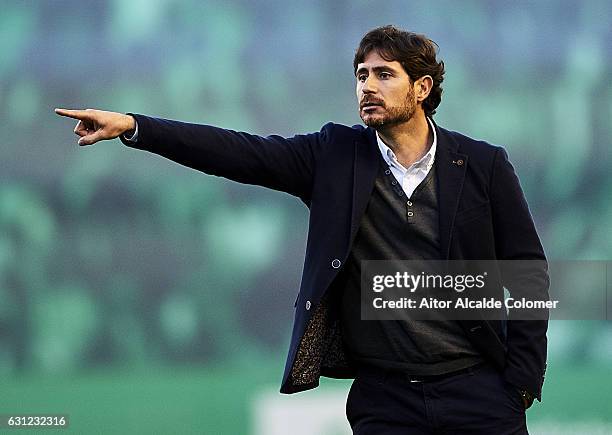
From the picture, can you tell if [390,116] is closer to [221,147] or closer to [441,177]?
[441,177]

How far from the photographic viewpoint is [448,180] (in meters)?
2.49

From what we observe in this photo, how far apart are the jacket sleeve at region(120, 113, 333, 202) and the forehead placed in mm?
176

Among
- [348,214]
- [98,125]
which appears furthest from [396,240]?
[98,125]

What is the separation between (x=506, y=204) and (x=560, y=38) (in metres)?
1.86

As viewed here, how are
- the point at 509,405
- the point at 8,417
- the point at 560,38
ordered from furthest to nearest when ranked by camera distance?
the point at 560,38, the point at 8,417, the point at 509,405

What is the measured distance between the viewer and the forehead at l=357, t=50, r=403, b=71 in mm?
2561

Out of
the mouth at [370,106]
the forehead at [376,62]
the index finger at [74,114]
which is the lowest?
Result: the index finger at [74,114]

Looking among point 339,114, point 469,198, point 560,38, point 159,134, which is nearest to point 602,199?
point 560,38

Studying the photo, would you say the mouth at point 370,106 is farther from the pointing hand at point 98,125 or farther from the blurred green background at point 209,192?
the blurred green background at point 209,192

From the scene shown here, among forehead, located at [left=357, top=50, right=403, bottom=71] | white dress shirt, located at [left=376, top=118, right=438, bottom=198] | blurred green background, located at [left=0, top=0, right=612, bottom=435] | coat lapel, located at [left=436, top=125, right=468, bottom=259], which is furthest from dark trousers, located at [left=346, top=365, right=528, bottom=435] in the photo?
blurred green background, located at [left=0, top=0, right=612, bottom=435]

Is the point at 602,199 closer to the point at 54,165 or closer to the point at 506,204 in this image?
the point at 506,204

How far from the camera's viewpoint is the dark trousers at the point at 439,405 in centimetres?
242

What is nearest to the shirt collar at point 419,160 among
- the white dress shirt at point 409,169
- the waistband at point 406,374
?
the white dress shirt at point 409,169

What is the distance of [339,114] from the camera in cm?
411
